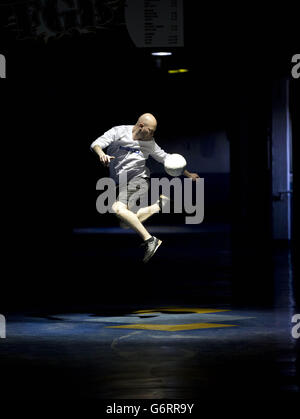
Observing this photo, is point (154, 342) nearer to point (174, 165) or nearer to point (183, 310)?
point (183, 310)

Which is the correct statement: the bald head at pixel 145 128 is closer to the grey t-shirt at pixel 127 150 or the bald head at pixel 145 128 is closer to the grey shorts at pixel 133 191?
the grey t-shirt at pixel 127 150

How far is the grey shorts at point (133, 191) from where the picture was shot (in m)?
10.8

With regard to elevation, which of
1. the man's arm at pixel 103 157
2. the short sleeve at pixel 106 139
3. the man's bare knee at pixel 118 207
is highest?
the short sleeve at pixel 106 139

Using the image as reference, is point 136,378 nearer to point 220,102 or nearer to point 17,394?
point 17,394

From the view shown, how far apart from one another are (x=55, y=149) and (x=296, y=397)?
1505 cm

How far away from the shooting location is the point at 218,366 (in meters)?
6.56

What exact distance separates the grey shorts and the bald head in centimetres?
53

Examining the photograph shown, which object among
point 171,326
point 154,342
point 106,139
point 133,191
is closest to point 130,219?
point 133,191

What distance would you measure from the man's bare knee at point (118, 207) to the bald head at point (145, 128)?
881 millimetres

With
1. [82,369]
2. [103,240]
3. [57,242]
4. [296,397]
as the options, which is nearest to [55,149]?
[57,242]

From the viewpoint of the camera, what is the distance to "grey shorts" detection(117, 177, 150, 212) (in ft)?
35.5

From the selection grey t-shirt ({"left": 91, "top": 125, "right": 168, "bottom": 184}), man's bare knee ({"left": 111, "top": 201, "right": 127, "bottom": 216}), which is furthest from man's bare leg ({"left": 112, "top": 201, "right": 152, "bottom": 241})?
grey t-shirt ({"left": 91, "top": 125, "right": 168, "bottom": 184})

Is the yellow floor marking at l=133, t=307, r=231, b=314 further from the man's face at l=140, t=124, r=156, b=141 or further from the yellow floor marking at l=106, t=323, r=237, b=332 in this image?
the man's face at l=140, t=124, r=156, b=141

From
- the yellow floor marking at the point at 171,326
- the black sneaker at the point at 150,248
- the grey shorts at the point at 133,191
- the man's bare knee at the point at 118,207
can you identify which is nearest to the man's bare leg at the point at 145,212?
the grey shorts at the point at 133,191
